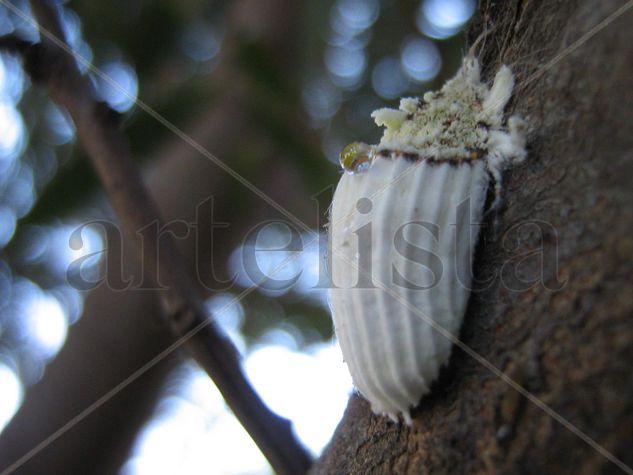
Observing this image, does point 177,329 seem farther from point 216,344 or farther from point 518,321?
point 518,321

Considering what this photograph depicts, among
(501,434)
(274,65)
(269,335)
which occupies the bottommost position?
(269,335)

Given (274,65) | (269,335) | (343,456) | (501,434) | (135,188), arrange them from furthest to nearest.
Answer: (269,335) < (274,65) < (135,188) < (343,456) < (501,434)

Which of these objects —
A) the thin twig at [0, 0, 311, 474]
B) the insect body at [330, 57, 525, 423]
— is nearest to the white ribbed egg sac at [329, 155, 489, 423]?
the insect body at [330, 57, 525, 423]

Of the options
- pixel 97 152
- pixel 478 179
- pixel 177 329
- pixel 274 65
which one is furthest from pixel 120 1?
pixel 478 179

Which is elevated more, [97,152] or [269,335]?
[97,152]

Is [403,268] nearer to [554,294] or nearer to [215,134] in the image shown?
[554,294]

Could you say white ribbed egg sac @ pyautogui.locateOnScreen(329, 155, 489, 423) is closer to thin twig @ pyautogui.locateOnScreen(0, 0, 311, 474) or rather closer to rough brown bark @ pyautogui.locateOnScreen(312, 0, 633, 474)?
rough brown bark @ pyautogui.locateOnScreen(312, 0, 633, 474)

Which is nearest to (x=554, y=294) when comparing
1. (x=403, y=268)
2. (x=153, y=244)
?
(x=403, y=268)
